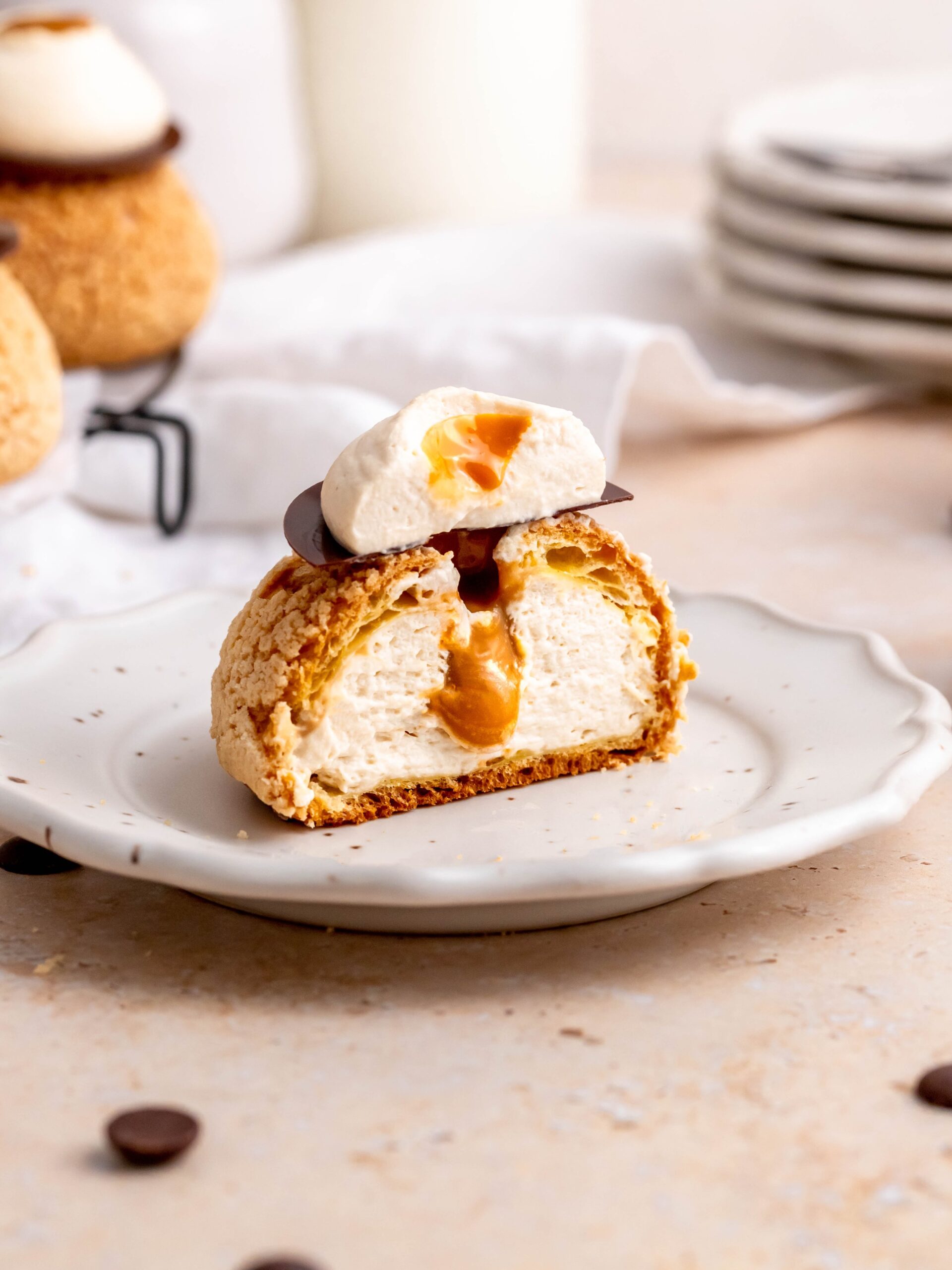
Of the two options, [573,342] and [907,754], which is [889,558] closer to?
[573,342]

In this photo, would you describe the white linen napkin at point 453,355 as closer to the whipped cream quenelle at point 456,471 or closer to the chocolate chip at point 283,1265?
the whipped cream quenelle at point 456,471

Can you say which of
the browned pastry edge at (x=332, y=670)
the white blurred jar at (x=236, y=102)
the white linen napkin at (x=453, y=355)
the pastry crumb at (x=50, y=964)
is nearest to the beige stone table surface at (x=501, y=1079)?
the pastry crumb at (x=50, y=964)

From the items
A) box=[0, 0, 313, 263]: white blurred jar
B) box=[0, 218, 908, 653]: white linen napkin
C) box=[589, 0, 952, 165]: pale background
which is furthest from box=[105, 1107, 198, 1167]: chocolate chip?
box=[589, 0, 952, 165]: pale background

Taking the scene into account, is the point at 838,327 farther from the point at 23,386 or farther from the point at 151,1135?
the point at 151,1135

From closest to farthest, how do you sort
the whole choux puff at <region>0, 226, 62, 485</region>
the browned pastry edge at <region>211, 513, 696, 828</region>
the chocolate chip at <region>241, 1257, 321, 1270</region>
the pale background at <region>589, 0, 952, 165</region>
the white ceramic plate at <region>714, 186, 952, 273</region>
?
the chocolate chip at <region>241, 1257, 321, 1270</region> < the browned pastry edge at <region>211, 513, 696, 828</region> < the whole choux puff at <region>0, 226, 62, 485</region> < the white ceramic plate at <region>714, 186, 952, 273</region> < the pale background at <region>589, 0, 952, 165</region>

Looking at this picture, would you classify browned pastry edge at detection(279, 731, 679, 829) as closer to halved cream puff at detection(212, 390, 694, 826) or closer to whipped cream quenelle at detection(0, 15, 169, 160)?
halved cream puff at detection(212, 390, 694, 826)

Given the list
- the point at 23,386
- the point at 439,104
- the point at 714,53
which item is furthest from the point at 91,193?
the point at 714,53

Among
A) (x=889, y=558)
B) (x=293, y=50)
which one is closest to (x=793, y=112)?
(x=293, y=50)
